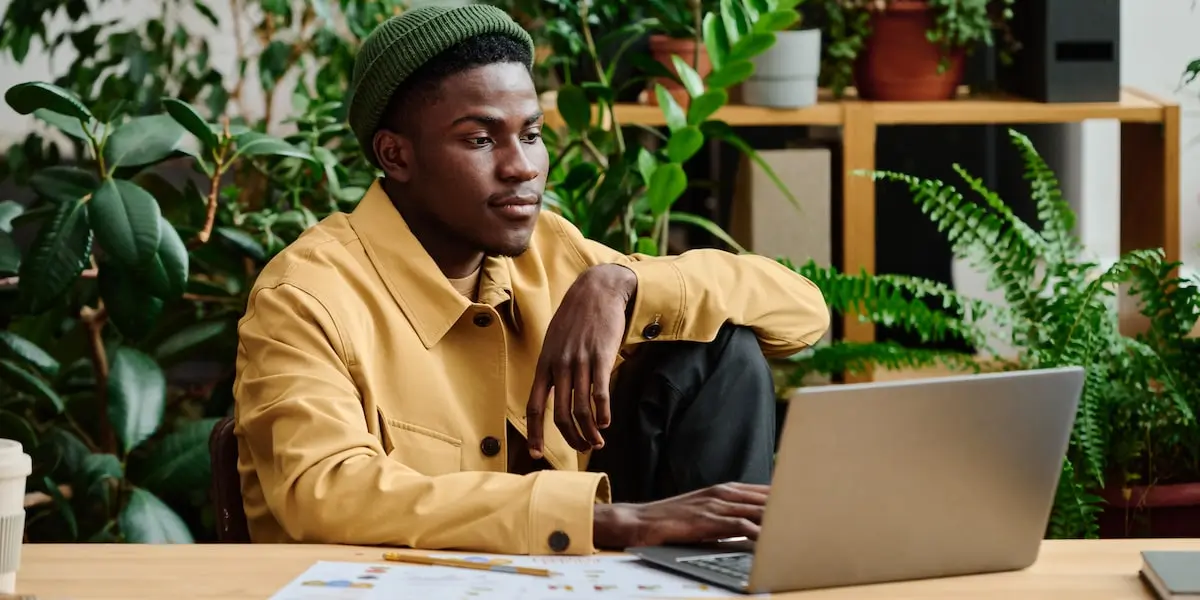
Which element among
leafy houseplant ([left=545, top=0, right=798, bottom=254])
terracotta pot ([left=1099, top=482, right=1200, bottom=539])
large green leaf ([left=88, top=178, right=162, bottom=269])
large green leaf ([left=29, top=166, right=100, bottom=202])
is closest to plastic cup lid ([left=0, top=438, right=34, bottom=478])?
large green leaf ([left=88, top=178, right=162, bottom=269])

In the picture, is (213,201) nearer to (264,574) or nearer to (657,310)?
(657,310)

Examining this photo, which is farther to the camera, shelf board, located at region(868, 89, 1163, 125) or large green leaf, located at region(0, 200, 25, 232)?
shelf board, located at region(868, 89, 1163, 125)

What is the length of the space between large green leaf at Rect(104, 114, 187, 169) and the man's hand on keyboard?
116cm

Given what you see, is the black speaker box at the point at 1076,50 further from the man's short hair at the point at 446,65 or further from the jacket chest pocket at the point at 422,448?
the jacket chest pocket at the point at 422,448

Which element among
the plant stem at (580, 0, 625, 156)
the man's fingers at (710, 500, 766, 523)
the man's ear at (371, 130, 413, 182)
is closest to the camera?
the man's fingers at (710, 500, 766, 523)

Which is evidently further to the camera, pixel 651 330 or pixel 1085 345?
pixel 1085 345

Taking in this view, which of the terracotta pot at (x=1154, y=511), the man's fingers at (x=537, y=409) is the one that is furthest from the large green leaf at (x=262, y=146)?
the terracotta pot at (x=1154, y=511)

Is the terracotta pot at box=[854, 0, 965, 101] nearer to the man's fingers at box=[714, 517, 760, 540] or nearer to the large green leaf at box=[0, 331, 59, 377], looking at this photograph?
the large green leaf at box=[0, 331, 59, 377]

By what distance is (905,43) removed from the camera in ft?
9.99

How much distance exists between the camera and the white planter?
2988 mm

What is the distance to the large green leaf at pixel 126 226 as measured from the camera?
2.15 m

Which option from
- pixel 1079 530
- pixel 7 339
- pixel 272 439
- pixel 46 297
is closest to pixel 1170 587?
pixel 272 439

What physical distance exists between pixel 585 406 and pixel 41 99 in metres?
1.04

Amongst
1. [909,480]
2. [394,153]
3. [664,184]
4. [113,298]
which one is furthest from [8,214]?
[909,480]
